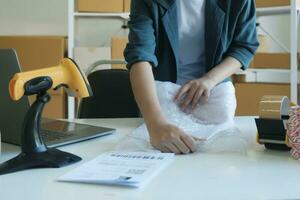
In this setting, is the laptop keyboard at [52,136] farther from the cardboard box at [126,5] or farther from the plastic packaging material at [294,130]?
the cardboard box at [126,5]

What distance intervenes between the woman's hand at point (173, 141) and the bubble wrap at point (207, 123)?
0.02m

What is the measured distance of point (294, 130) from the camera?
0.68m

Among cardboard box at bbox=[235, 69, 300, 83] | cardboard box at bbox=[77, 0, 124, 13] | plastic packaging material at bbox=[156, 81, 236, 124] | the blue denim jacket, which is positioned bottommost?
cardboard box at bbox=[235, 69, 300, 83]

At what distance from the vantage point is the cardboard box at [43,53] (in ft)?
8.30

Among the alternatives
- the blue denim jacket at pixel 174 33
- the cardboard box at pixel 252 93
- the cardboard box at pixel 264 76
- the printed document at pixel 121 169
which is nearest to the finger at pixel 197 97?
the blue denim jacket at pixel 174 33

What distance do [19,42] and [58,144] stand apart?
195 centimetres

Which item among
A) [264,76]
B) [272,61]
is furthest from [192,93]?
[264,76]

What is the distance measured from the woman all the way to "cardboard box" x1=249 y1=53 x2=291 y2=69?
1.36 metres

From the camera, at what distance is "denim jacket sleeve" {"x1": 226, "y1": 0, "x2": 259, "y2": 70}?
1.03m

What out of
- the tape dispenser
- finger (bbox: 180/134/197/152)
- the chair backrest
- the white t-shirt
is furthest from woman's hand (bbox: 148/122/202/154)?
the chair backrest

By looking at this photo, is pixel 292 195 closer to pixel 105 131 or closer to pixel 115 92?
pixel 105 131

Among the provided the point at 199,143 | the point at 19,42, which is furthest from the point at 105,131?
the point at 19,42

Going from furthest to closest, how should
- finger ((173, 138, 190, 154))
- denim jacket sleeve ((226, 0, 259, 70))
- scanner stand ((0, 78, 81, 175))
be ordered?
denim jacket sleeve ((226, 0, 259, 70)) < finger ((173, 138, 190, 154)) < scanner stand ((0, 78, 81, 175))

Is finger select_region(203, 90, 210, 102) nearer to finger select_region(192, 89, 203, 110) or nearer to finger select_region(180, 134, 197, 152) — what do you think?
finger select_region(192, 89, 203, 110)
